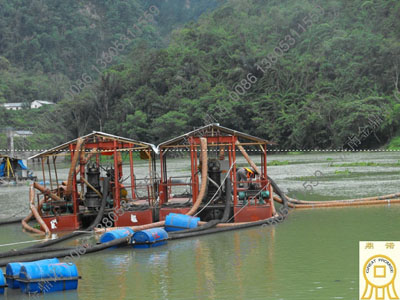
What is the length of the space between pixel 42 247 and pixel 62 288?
13.5ft

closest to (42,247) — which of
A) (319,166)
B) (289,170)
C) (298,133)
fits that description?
(289,170)

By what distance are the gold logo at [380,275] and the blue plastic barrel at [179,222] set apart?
7.36 m

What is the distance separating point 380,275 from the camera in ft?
30.2

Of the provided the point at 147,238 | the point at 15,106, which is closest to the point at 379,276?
the point at 147,238

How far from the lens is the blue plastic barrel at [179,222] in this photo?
1652 cm

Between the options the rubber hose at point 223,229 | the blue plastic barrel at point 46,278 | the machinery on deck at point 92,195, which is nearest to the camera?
the blue plastic barrel at point 46,278

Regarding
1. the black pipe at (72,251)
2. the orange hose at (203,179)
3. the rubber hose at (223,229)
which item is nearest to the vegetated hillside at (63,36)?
the orange hose at (203,179)

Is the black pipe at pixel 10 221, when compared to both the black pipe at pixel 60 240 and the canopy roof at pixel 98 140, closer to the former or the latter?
the canopy roof at pixel 98 140

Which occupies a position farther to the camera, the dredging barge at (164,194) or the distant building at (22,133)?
the distant building at (22,133)

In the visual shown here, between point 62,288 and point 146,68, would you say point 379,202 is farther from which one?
point 146,68

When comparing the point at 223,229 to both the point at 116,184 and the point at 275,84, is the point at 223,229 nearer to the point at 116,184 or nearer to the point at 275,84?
the point at 116,184

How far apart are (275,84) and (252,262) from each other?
6027cm

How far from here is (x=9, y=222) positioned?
21.1 metres

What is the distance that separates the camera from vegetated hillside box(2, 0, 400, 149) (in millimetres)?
61344
